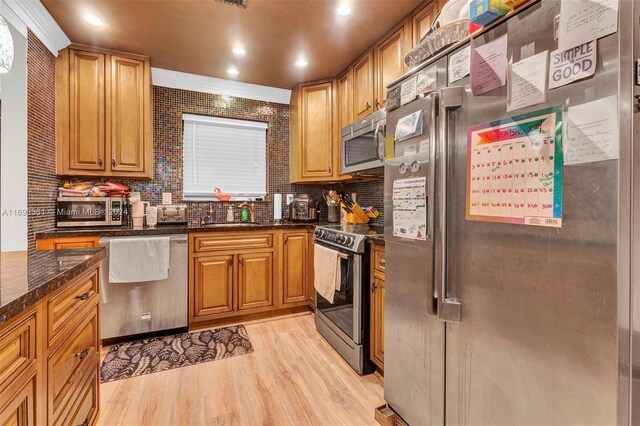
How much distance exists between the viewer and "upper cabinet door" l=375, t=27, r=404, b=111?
2215 millimetres

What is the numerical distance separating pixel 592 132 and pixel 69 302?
5.63 ft

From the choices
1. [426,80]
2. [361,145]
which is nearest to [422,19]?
[361,145]

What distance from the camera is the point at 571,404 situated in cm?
72

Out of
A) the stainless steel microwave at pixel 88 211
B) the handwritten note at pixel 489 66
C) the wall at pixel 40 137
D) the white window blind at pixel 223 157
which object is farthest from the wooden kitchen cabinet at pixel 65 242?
the handwritten note at pixel 489 66

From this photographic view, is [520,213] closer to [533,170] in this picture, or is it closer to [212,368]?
[533,170]

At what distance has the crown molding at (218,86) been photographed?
119 inches

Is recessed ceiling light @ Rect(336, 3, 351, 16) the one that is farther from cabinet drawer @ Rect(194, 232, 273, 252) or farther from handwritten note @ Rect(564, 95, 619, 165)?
cabinet drawer @ Rect(194, 232, 273, 252)

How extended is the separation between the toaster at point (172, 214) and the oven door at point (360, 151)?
166 cm

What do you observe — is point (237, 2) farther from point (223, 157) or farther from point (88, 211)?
point (88, 211)

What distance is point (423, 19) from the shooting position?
1.99 meters

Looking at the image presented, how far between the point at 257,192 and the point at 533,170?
3001 millimetres

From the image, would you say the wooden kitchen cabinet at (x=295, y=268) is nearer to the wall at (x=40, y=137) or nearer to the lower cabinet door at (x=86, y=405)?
the lower cabinet door at (x=86, y=405)

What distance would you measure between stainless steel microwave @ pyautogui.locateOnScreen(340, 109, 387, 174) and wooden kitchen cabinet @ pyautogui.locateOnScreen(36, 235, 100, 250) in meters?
2.15

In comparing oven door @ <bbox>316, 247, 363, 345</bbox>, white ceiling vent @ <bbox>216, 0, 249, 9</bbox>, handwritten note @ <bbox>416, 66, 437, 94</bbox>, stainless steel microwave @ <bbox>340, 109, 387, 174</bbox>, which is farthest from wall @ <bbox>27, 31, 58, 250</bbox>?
handwritten note @ <bbox>416, 66, 437, 94</bbox>
